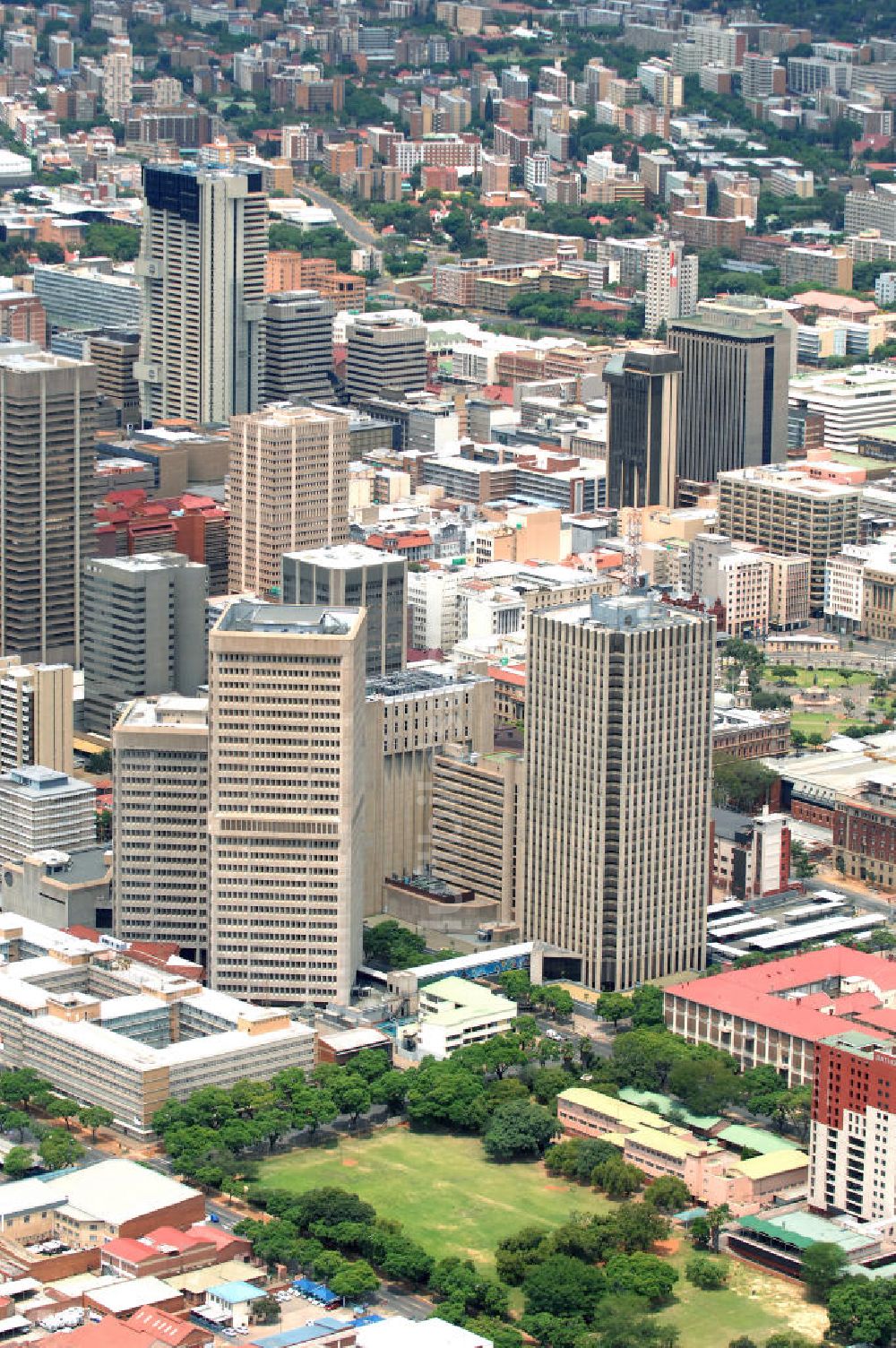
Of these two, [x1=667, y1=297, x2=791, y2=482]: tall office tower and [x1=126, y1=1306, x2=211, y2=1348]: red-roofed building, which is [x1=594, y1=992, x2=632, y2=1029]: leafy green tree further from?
[x1=667, y1=297, x2=791, y2=482]: tall office tower

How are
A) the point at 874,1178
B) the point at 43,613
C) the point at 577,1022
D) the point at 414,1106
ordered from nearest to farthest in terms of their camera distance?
the point at 874,1178 < the point at 414,1106 < the point at 577,1022 < the point at 43,613

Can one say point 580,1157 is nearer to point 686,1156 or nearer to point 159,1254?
point 686,1156

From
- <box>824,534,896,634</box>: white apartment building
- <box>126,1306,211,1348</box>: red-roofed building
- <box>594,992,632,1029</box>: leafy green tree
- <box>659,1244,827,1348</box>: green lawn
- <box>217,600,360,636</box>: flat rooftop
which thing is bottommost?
<box>659,1244,827,1348</box>: green lawn

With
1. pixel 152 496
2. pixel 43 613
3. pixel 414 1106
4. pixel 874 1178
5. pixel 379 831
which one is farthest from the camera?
pixel 152 496

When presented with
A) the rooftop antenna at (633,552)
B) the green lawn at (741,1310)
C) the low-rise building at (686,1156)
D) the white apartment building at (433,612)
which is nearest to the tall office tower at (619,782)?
the low-rise building at (686,1156)

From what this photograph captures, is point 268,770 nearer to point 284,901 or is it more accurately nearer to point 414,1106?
point 284,901

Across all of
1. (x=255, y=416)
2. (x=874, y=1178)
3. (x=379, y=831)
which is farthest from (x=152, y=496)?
(x=874, y=1178)

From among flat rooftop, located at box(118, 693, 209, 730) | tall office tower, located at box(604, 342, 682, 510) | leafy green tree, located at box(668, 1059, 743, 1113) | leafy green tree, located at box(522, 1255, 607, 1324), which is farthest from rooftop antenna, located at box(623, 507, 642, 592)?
leafy green tree, located at box(522, 1255, 607, 1324)

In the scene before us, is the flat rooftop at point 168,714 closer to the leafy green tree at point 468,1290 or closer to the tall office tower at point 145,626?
the tall office tower at point 145,626
